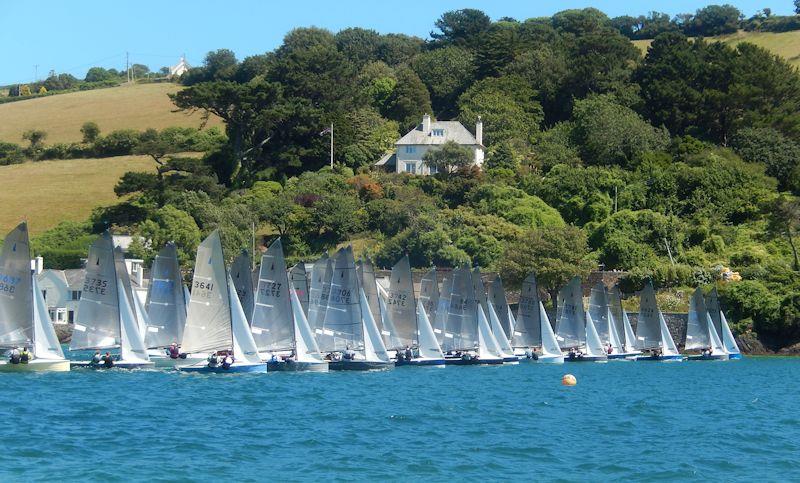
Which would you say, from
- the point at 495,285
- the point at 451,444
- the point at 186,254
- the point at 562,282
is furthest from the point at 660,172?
the point at 451,444

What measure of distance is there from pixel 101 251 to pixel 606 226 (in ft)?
159

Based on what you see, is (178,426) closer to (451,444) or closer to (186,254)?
(451,444)

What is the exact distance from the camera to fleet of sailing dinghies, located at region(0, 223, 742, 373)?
53.8 m

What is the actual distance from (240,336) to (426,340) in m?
13.0

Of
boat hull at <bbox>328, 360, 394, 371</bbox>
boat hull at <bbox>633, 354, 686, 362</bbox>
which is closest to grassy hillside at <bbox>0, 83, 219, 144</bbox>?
boat hull at <bbox>633, 354, 686, 362</bbox>

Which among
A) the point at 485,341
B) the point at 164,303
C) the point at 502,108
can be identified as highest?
the point at 502,108

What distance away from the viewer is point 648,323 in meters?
82.7

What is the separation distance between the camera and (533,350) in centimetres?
7625

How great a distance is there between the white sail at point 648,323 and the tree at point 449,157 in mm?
30923

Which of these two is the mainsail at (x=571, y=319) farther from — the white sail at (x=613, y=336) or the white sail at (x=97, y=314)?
the white sail at (x=97, y=314)

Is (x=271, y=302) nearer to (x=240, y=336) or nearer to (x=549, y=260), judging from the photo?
(x=240, y=336)

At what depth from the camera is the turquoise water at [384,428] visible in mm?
34219

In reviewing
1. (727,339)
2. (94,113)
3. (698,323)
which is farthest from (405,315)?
(94,113)

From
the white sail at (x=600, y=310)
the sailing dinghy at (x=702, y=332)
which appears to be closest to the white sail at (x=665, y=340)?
the sailing dinghy at (x=702, y=332)
